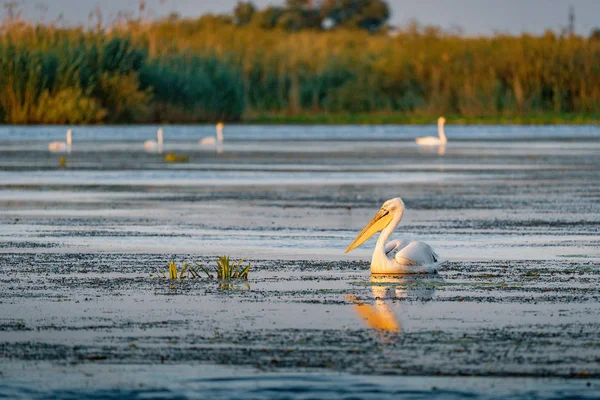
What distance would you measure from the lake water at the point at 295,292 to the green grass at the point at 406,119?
887 inches

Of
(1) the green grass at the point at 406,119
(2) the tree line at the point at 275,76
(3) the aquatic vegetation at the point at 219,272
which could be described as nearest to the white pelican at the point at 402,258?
(3) the aquatic vegetation at the point at 219,272

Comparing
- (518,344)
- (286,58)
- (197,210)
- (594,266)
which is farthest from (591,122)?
Result: (518,344)

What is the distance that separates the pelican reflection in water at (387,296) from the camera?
9.42m

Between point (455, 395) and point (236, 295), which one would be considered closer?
point (455, 395)

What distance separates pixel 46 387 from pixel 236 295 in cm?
334

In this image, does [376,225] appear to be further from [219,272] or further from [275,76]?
[275,76]

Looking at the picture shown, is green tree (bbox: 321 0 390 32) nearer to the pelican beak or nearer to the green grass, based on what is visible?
the green grass

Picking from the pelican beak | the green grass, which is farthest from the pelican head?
the green grass

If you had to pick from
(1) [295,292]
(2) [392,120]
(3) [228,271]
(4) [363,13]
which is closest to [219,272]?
(3) [228,271]

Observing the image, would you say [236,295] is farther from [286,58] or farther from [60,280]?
[286,58]

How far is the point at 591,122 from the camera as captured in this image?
46656mm

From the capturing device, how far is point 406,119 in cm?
5047

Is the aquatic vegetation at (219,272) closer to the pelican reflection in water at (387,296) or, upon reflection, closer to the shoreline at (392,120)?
the pelican reflection in water at (387,296)

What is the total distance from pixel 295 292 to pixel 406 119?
131ft
